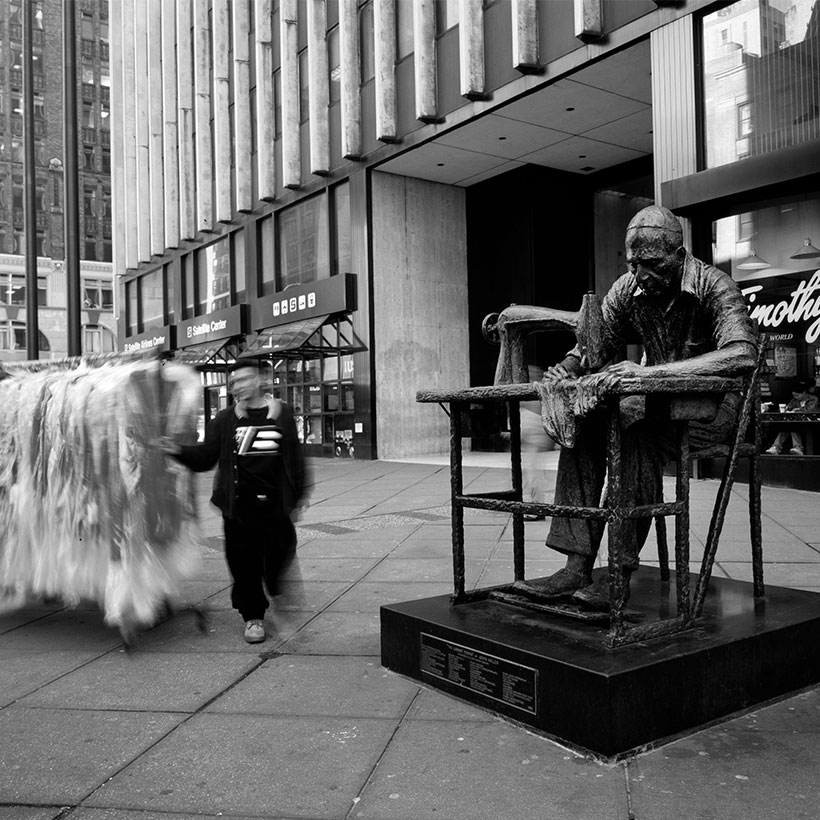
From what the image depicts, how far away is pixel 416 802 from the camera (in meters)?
2.79

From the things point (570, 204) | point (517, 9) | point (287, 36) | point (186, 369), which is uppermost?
point (287, 36)

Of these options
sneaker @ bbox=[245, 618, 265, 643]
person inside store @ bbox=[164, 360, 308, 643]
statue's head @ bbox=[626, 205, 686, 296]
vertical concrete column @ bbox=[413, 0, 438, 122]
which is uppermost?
vertical concrete column @ bbox=[413, 0, 438, 122]

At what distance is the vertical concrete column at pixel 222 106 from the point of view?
80.2 ft

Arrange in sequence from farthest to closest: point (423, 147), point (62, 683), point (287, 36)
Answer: point (287, 36), point (423, 147), point (62, 683)

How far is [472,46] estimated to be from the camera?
1589cm

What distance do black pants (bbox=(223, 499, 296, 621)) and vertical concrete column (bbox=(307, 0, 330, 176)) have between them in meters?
16.8

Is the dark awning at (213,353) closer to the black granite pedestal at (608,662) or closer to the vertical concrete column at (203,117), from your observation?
the vertical concrete column at (203,117)

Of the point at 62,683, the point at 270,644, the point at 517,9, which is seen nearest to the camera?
the point at 62,683

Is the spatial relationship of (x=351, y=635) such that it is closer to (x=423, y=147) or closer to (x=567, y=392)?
(x=567, y=392)

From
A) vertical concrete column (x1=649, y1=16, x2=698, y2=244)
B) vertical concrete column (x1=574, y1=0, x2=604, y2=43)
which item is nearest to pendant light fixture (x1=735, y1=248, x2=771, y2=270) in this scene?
vertical concrete column (x1=649, y1=16, x2=698, y2=244)

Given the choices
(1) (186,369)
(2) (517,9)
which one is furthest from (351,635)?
(2) (517,9)

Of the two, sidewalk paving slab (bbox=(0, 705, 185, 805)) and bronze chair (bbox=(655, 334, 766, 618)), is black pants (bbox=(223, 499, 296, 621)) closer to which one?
sidewalk paving slab (bbox=(0, 705, 185, 805))

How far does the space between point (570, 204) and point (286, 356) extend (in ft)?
27.0

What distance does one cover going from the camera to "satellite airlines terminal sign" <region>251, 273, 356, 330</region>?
66.2 ft
